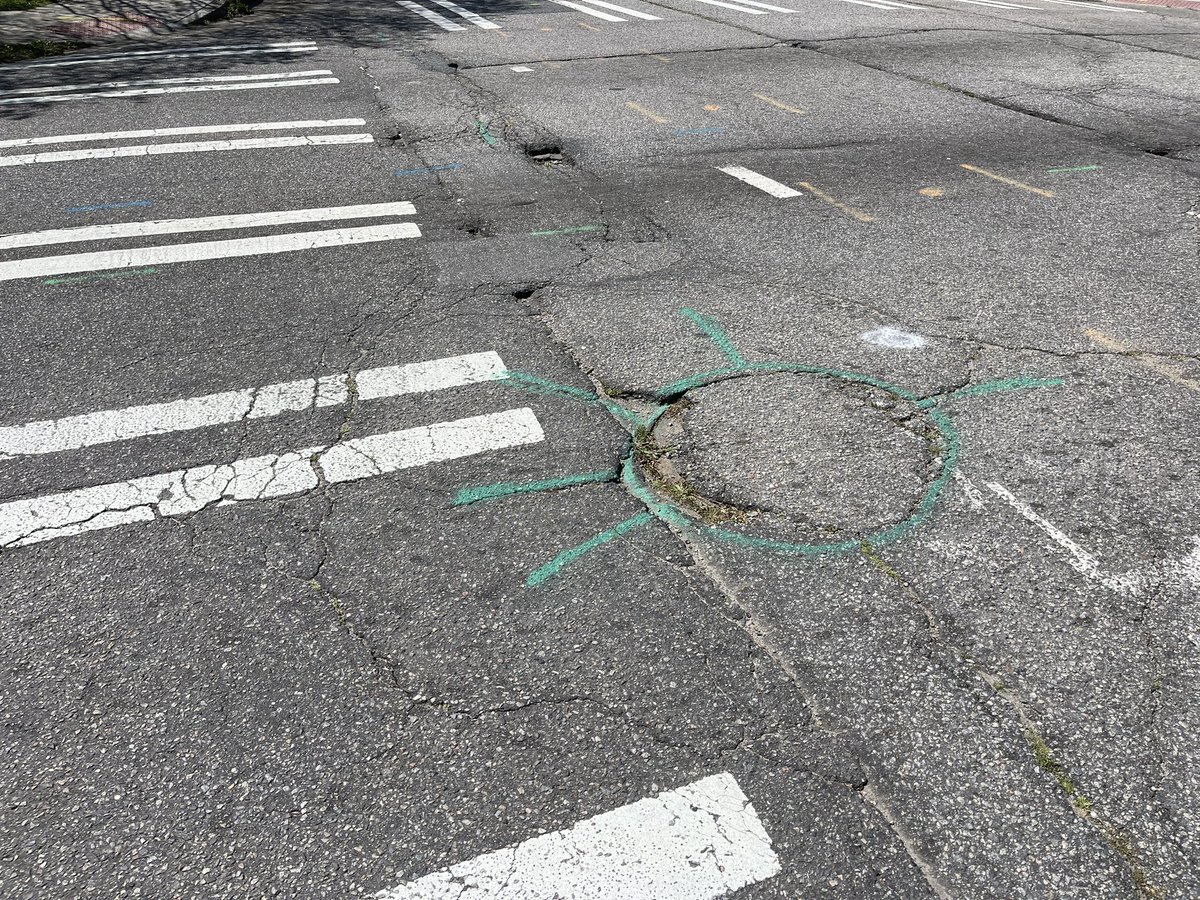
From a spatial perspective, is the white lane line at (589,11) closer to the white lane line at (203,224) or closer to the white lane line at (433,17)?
the white lane line at (433,17)

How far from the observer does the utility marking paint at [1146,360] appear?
491cm

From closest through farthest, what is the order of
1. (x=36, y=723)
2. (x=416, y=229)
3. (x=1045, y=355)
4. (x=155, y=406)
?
1. (x=36, y=723)
2. (x=155, y=406)
3. (x=1045, y=355)
4. (x=416, y=229)

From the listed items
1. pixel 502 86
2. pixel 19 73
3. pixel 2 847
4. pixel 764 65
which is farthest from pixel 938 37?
pixel 2 847

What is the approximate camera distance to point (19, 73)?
12281 millimetres

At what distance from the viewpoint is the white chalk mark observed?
5.30 metres

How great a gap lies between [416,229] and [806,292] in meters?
3.00

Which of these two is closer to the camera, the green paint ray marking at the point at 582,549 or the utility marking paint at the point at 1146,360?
the green paint ray marking at the point at 582,549

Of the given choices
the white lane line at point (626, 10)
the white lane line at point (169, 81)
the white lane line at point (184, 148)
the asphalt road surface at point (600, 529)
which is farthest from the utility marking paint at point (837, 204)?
the white lane line at point (626, 10)

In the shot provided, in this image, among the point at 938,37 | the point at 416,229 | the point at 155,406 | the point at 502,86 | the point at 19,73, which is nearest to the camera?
the point at 155,406

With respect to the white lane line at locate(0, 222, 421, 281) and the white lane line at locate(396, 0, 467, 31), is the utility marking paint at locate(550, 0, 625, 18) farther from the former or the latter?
the white lane line at locate(0, 222, 421, 281)

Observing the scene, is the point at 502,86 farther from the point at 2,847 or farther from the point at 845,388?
the point at 2,847

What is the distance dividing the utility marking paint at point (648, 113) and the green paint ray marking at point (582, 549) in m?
6.94

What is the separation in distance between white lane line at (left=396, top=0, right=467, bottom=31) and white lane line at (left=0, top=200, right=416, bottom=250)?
975 centimetres

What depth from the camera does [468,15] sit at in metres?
17.2
